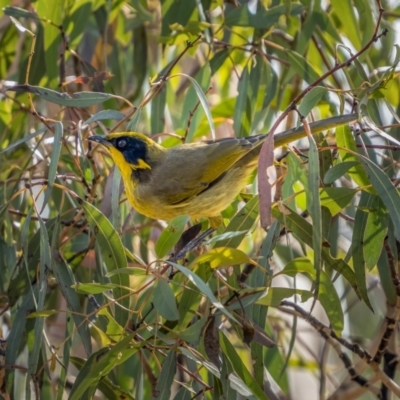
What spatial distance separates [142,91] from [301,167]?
201 cm

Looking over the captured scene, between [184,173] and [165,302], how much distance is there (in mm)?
1356

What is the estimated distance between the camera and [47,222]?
312cm

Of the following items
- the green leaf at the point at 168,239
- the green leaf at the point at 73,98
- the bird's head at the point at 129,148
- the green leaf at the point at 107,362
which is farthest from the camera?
the bird's head at the point at 129,148

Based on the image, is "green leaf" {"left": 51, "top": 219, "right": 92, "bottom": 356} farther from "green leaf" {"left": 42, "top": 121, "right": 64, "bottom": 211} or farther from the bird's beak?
the bird's beak

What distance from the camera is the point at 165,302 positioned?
222 cm

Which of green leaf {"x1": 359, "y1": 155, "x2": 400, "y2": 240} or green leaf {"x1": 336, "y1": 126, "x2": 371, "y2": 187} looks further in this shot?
green leaf {"x1": 336, "y1": 126, "x2": 371, "y2": 187}

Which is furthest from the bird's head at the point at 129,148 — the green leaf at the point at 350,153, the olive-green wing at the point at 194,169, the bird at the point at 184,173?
the green leaf at the point at 350,153

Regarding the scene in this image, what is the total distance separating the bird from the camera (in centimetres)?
334

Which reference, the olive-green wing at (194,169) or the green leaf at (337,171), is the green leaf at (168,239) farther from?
the olive-green wing at (194,169)

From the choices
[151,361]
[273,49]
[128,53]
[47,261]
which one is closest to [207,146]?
[273,49]

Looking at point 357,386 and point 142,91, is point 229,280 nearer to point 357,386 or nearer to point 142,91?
point 357,386

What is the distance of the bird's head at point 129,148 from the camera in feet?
10.8

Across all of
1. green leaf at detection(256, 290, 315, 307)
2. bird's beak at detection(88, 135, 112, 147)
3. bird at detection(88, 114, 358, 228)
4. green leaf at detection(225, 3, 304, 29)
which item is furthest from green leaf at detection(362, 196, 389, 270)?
bird's beak at detection(88, 135, 112, 147)

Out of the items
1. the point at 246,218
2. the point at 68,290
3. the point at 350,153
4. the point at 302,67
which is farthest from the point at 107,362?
the point at 302,67
